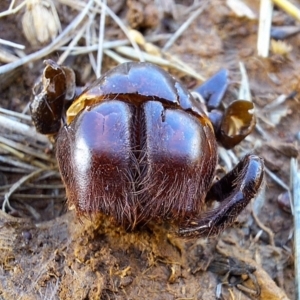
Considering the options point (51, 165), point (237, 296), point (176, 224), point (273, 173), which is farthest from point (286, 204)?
point (51, 165)

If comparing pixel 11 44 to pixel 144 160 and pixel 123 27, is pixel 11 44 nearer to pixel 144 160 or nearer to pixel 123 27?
pixel 123 27

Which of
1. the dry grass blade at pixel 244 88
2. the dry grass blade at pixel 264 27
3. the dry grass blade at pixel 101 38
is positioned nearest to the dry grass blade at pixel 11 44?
the dry grass blade at pixel 101 38

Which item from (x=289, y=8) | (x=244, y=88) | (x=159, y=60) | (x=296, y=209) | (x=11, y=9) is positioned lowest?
(x=296, y=209)

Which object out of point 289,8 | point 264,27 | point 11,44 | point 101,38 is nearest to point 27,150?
point 11,44

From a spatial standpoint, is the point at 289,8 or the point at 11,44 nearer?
the point at 11,44

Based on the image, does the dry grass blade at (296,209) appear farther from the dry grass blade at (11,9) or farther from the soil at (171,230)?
the dry grass blade at (11,9)

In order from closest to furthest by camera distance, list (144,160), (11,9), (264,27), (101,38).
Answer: (144,160) → (11,9) → (101,38) → (264,27)
